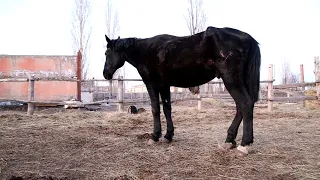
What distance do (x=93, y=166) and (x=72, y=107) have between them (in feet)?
28.4

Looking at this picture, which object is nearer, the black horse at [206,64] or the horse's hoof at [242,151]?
the horse's hoof at [242,151]

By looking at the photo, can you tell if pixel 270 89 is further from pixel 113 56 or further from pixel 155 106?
pixel 113 56

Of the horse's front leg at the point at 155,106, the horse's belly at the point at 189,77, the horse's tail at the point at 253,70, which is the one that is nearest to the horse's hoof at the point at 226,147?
the horse's tail at the point at 253,70

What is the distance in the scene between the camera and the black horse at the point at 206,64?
380 cm

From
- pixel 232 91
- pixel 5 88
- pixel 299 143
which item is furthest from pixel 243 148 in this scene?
pixel 5 88

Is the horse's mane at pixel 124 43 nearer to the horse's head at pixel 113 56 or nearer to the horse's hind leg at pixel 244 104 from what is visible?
the horse's head at pixel 113 56

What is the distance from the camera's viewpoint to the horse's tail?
3.91 m

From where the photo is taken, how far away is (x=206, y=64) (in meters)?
4.02

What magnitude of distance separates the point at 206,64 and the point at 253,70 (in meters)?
0.67

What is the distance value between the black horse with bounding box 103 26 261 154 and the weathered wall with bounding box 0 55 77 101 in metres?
9.27

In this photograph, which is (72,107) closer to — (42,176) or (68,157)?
(68,157)

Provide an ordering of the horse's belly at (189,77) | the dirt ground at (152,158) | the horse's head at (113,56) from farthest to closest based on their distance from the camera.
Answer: the horse's head at (113,56), the horse's belly at (189,77), the dirt ground at (152,158)

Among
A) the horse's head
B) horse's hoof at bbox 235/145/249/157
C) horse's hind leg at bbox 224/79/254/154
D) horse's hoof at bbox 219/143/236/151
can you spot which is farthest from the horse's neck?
horse's hoof at bbox 235/145/249/157

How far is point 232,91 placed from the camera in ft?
12.6
